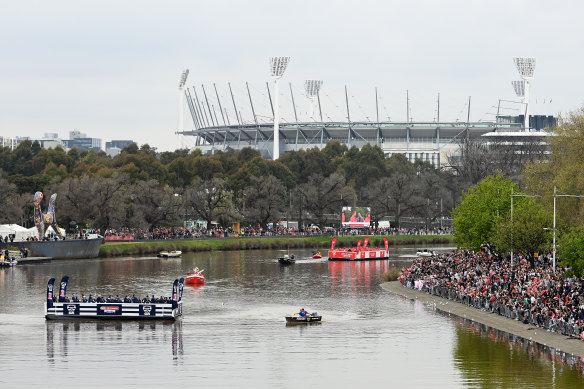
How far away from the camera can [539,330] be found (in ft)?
198

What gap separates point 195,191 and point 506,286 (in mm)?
100436

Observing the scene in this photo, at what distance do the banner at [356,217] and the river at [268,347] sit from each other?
77749mm

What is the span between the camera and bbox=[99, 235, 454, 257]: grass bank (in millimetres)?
139500

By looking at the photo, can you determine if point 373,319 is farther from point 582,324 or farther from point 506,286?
point 582,324

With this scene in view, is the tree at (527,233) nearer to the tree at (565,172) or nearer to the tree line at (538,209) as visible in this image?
the tree line at (538,209)

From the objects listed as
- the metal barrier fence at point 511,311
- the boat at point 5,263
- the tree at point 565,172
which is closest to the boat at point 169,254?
the boat at point 5,263

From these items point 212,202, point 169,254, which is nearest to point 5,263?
point 169,254

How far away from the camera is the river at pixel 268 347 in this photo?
48.3m

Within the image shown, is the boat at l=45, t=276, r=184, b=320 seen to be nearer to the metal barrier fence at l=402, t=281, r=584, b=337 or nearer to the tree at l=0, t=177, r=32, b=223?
the metal barrier fence at l=402, t=281, r=584, b=337

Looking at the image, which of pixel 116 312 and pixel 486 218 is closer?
pixel 116 312

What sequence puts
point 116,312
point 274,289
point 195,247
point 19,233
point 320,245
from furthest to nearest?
point 320,245, point 195,247, point 19,233, point 274,289, point 116,312

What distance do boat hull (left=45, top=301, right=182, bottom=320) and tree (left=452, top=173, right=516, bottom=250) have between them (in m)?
38.8

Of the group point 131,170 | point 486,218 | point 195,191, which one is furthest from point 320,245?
point 486,218

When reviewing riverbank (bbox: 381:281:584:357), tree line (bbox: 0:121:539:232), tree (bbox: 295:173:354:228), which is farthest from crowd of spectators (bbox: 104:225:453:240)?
riverbank (bbox: 381:281:584:357)
